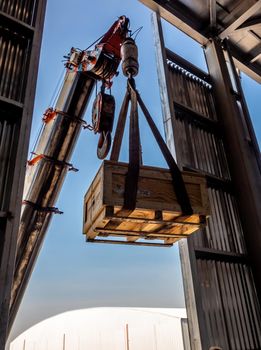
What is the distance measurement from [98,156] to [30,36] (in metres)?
2.24

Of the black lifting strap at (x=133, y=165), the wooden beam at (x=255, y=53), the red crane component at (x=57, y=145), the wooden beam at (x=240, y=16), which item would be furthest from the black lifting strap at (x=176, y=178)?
the wooden beam at (x=255, y=53)

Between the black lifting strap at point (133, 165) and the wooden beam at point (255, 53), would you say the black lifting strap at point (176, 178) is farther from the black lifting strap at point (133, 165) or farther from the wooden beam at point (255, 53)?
the wooden beam at point (255, 53)

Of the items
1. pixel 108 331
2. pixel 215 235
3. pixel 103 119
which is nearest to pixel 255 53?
pixel 215 235

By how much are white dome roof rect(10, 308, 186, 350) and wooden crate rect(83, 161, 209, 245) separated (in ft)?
17.8

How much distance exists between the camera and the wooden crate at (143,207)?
254cm

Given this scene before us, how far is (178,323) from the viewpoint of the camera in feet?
26.1

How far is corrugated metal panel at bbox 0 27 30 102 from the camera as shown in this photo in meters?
4.44

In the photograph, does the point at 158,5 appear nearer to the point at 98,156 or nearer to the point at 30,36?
the point at 30,36

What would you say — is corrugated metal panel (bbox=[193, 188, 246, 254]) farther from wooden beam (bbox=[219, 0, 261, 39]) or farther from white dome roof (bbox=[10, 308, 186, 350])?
wooden beam (bbox=[219, 0, 261, 39])

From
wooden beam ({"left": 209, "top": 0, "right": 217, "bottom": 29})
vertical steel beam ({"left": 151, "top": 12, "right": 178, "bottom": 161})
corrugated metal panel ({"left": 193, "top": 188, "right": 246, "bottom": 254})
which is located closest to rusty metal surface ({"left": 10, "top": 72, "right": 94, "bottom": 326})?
vertical steel beam ({"left": 151, "top": 12, "right": 178, "bottom": 161})

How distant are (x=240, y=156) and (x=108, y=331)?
749 centimetres

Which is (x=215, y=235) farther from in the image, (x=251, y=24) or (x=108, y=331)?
(x=108, y=331)

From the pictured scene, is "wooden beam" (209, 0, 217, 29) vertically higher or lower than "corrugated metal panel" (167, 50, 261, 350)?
higher

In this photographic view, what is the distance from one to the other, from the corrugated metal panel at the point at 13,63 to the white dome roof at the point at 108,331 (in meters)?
6.34
